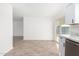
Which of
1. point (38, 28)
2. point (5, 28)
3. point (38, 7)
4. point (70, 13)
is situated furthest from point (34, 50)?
point (38, 28)

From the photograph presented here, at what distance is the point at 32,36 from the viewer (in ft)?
34.9

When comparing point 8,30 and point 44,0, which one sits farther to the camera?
point 8,30

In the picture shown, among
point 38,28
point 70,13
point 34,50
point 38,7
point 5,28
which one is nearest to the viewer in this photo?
point 70,13

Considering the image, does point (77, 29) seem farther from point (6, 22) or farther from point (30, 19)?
point (30, 19)

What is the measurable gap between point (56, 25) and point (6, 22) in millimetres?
5745

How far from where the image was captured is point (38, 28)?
34.9 ft

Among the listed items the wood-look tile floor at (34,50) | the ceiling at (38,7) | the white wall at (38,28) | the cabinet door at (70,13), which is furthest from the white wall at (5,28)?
the white wall at (38,28)

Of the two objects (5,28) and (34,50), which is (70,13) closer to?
(34,50)

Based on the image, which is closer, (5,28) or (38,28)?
(5,28)

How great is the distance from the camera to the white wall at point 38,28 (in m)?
10.6

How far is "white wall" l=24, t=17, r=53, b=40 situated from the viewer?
10562 mm

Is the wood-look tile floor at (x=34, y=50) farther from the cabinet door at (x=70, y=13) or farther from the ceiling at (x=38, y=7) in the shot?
the ceiling at (x=38, y=7)

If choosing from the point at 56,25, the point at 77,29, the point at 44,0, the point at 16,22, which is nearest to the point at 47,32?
the point at 56,25

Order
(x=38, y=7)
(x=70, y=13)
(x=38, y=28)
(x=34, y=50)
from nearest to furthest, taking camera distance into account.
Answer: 1. (x=70, y=13)
2. (x=34, y=50)
3. (x=38, y=7)
4. (x=38, y=28)
